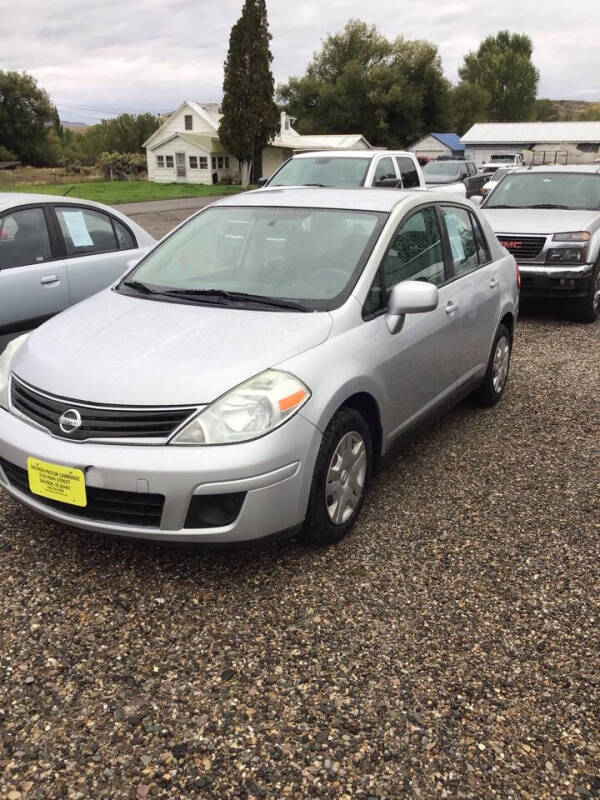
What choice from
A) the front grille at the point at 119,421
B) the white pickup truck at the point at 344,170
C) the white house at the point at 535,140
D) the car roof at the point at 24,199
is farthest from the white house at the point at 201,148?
the front grille at the point at 119,421

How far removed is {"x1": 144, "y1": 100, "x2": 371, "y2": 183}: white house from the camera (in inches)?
2069

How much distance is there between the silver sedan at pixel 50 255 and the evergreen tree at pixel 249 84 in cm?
4104

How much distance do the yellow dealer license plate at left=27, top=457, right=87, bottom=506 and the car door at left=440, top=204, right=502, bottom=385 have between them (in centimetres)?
Result: 264

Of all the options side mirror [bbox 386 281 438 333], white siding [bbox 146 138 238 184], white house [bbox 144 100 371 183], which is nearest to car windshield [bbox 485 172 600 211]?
side mirror [bbox 386 281 438 333]

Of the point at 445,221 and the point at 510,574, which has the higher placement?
the point at 445,221

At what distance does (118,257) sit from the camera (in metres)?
6.42

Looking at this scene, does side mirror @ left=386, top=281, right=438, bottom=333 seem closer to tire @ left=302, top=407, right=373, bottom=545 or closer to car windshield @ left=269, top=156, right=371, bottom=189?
tire @ left=302, top=407, right=373, bottom=545

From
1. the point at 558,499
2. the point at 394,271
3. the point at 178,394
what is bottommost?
the point at 558,499

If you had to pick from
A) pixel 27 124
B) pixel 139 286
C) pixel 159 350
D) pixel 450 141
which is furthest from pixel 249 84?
pixel 159 350

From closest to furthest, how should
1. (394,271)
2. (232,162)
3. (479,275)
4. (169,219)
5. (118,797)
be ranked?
1. (118,797)
2. (394,271)
3. (479,275)
4. (169,219)
5. (232,162)

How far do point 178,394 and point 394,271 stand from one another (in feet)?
5.07

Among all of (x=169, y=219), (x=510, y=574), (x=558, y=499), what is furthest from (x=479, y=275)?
(x=169, y=219)

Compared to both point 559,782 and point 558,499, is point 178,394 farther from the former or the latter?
point 558,499

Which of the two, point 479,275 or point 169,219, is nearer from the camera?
point 479,275
